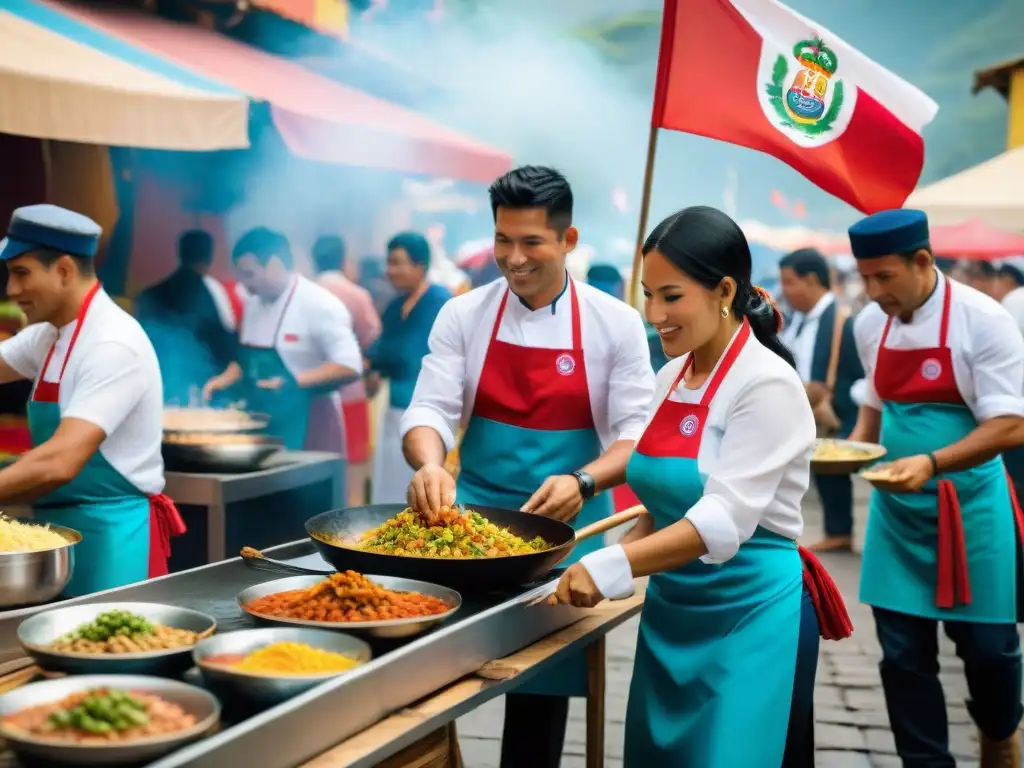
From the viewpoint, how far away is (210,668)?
1795mm

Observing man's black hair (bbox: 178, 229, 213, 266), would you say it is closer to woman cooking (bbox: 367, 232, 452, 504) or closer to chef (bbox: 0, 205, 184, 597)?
woman cooking (bbox: 367, 232, 452, 504)

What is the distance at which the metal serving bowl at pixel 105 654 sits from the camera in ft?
6.11

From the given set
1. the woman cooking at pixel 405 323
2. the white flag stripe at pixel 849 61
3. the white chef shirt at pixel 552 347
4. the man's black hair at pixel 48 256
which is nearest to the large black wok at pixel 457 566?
the white chef shirt at pixel 552 347

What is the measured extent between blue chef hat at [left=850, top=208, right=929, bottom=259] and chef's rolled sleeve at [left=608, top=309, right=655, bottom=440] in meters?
0.76

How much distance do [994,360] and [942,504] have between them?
481 mm

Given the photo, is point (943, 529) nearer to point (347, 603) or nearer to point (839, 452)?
point (839, 452)

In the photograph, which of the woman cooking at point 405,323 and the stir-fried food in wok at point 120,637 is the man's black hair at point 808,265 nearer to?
the woman cooking at point 405,323

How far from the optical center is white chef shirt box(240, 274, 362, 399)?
661cm

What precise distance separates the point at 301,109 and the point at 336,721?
245 inches

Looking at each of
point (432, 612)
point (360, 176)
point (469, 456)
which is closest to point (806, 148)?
point (469, 456)

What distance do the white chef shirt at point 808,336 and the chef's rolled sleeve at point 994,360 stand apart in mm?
4102

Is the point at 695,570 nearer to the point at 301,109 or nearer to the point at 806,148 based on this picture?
the point at 806,148

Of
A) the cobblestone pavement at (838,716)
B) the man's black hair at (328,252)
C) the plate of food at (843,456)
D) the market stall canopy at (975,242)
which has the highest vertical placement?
the market stall canopy at (975,242)

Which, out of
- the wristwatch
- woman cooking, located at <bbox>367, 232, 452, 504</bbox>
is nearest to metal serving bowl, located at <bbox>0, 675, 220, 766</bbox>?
the wristwatch
